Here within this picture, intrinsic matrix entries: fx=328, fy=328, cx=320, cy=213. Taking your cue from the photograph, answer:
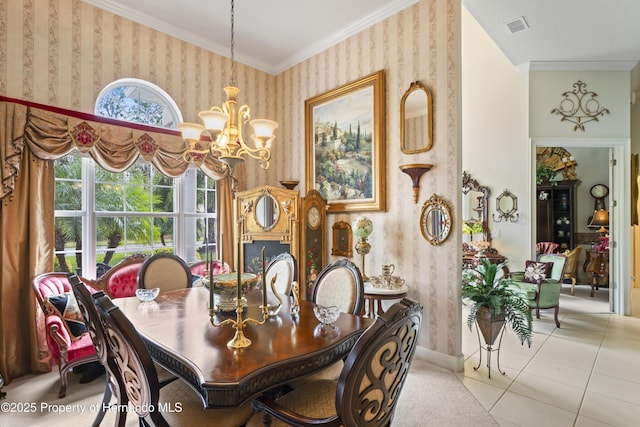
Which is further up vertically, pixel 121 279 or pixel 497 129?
pixel 497 129

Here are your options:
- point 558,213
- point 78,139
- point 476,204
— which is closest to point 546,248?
point 558,213

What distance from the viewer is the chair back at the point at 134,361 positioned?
1.27m

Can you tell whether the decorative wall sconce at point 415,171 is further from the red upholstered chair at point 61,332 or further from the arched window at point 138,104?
the red upholstered chair at point 61,332

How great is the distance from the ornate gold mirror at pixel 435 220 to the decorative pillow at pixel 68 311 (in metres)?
3.04

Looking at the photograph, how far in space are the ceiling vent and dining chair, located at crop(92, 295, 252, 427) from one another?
4548 mm

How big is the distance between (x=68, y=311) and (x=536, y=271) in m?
4.83

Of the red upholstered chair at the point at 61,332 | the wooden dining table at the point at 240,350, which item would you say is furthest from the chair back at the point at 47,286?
the wooden dining table at the point at 240,350

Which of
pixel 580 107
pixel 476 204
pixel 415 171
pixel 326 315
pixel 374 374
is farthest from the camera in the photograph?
pixel 476 204

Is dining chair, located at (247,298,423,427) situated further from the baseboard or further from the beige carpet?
the baseboard

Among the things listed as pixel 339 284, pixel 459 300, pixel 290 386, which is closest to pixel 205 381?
pixel 290 386

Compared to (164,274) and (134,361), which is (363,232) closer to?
(164,274)

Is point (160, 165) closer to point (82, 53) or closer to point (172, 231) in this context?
point (172, 231)

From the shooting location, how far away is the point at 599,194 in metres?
6.56

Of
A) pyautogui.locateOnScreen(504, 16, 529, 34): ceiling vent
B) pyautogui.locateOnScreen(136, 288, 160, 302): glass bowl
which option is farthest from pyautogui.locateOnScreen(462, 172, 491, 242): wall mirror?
pyautogui.locateOnScreen(136, 288, 160, 302): glass bowl
